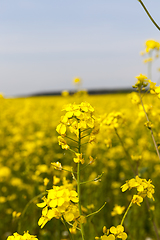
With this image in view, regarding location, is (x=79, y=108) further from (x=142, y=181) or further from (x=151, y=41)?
(x=151, y=41)

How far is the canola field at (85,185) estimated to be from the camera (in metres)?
1.02

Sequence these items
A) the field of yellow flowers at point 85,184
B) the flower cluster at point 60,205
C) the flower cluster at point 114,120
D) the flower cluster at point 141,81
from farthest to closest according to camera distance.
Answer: the flower cluster at point 114,120, the flower cluster at point 141,81, the field of yellow flowers at point 85,184, the flower cluster at point 60,205

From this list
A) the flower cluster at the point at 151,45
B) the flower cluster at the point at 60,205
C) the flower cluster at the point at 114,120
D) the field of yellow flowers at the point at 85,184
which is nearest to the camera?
the flower cluster at the point at 60,205

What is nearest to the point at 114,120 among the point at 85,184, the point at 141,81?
the point at 141,81

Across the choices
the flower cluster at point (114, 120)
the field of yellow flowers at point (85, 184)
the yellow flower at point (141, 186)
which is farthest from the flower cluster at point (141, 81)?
the yellow flower at point (141, 186)

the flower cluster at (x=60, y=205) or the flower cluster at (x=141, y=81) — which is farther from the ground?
the flower cluster at (x=141, y=81)

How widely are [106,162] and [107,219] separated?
1.59 metres

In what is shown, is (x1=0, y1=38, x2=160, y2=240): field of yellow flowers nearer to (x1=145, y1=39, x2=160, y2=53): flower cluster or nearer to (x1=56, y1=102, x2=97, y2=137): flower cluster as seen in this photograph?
(x1=56, y1=102, x2=97, y2=137): flower cluster

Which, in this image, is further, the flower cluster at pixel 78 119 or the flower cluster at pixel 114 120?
the flower cluster at pixel 114 120

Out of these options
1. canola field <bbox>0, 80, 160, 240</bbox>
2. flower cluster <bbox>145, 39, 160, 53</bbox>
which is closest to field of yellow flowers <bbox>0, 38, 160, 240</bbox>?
canola field <bbox>0, 80, 160, 240</bbox>

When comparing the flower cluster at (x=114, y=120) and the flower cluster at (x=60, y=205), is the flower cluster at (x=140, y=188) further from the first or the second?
the flower cluster at (x=114, y=120)

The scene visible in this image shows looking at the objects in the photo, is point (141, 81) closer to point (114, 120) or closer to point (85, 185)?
point (114, 120)

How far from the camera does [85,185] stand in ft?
12.2

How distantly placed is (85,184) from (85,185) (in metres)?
0.06
